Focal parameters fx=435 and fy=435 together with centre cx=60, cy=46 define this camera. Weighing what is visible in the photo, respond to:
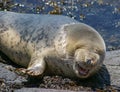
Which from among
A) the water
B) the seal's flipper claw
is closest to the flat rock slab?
the seal's flipper claw

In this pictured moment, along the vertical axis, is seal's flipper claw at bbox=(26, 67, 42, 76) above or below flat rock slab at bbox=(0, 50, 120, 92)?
above

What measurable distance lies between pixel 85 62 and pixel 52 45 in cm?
76

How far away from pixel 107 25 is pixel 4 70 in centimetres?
357

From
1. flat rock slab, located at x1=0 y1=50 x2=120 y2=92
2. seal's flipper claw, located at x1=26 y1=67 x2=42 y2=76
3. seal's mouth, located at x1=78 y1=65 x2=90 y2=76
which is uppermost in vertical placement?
seal's mouth, located at x1=78 y1=65 x2=90 y2=76

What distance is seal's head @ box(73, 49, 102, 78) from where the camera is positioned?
5.12 meters

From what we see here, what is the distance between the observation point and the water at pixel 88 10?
333 inches

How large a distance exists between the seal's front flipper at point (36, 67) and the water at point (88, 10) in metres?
2.42

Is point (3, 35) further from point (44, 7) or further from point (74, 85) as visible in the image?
point (44, 7)

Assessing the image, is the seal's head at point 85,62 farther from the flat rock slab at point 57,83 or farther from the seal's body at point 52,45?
the flat rock slab at point 57,83

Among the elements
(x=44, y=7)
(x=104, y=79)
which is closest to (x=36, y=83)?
(x=104, y=79)

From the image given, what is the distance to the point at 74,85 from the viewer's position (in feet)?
17.8

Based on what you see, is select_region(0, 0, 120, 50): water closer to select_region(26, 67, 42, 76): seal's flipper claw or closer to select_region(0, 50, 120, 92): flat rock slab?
select_region(0, 50, 120, 92): flat rock slab

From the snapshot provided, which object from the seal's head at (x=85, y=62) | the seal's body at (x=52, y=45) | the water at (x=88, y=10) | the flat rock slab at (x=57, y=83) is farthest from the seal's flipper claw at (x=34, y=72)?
the water at (x=88, y=10)

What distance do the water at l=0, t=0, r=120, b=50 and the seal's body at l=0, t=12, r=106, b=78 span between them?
6.55 ft
